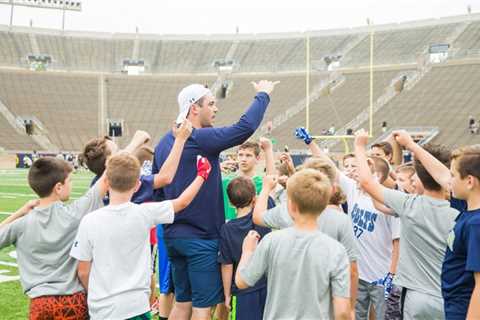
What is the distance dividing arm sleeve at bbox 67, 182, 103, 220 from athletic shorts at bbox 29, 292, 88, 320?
48 cm

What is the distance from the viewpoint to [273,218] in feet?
12.1

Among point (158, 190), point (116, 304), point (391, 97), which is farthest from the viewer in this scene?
point (391, 97)

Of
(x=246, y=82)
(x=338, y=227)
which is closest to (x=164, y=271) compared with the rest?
(x=338, y=227)

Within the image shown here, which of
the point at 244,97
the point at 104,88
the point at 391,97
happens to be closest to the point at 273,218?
the point at 391,97

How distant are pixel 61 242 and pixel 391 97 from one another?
4179 centimetres

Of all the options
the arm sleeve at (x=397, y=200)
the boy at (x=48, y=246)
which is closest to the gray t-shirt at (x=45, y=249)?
the boy at (x=48, y=246)

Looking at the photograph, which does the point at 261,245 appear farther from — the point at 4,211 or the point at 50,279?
the point at 4,211

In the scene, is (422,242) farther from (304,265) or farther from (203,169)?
(203,169)

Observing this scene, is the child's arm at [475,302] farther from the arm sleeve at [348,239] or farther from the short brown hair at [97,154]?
the short brown hair at [97,154]

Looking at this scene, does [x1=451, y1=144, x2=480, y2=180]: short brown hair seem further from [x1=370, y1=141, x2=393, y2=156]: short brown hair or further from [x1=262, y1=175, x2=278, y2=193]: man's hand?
[x1=370, y1=141, x2=393, y2=156]: short brown hair

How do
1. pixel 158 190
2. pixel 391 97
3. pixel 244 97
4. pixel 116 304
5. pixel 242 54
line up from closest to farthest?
pixel 116 304, pixel 158 190, pixel 391 97, pixel 244 97, pixel 242 54

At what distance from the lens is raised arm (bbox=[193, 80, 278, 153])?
401cm

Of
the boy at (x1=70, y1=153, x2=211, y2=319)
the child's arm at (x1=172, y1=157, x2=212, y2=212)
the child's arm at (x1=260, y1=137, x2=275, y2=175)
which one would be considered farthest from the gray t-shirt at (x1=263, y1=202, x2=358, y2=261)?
the child's arm at (x1=260, y1=137, x2=275, y2=175)

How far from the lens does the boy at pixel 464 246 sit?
8.96 feet
